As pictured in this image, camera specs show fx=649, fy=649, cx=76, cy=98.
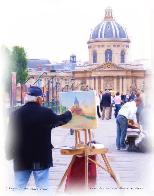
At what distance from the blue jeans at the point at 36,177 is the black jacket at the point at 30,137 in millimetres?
70

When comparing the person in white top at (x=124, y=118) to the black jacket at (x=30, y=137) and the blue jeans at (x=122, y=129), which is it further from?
the black jacket at (x=30, y=137)

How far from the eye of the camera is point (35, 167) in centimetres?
713

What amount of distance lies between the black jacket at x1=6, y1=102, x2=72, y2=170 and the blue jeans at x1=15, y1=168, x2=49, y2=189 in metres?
0.07

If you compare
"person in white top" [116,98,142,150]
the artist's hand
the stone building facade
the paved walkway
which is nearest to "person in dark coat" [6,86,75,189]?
the artist's hand

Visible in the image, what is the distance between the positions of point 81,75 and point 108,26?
7.47 meters

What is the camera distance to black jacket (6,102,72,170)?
23.3ft

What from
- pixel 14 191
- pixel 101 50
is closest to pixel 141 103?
pixel 14 191

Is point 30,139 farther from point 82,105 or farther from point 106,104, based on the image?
point 106,104

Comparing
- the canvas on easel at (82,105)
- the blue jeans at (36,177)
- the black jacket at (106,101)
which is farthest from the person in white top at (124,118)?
the black jacket at (106,101)

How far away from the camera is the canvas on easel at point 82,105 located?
321 inches

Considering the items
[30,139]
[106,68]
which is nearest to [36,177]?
[30,139]

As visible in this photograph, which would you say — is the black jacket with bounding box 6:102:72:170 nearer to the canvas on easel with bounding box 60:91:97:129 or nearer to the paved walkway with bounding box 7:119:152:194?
the canvas on easel with bounding box 60:91:97:129

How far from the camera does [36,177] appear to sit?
7242 millimetres

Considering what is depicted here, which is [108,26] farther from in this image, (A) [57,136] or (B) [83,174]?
(B) [83,174]
